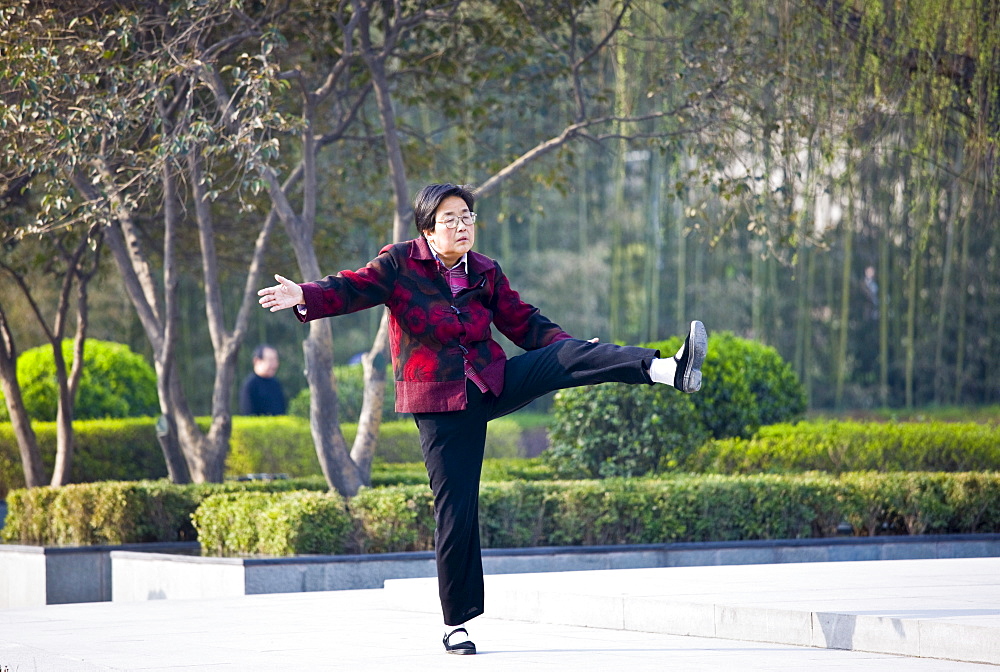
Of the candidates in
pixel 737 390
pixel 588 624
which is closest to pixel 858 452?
pixel 737 390

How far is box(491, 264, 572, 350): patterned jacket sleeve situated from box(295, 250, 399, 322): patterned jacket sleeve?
0.46 metres

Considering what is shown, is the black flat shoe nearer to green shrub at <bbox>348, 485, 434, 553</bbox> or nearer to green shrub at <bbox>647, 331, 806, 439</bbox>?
green shrub at <bbox>348, 485, 434, 553</bbox>

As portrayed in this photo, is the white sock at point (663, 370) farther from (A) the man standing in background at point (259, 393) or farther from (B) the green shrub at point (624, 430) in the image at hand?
(A) the man standing in background at point (259, 393)

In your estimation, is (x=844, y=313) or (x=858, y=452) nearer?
(x=858, y=452)

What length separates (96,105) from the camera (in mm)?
7887

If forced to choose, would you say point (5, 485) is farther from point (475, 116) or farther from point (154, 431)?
point (475, 116)

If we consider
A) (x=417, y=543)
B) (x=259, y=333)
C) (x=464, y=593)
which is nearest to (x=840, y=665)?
(x=464, y=593)

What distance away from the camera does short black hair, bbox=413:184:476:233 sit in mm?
4930

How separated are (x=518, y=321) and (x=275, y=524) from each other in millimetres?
3513

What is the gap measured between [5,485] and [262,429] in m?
2.93

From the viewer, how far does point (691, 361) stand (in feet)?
14.9

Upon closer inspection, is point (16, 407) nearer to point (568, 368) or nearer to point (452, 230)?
point (452, 230)

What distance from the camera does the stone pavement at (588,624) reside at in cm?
460

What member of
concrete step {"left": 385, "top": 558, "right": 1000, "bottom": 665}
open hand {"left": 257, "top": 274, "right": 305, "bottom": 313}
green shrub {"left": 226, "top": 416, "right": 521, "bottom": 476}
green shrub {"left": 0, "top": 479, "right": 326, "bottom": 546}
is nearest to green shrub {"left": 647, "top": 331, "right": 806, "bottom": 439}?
concrete step {"left": 385, "top": 558, "right": 1000, "bottom": 665}
